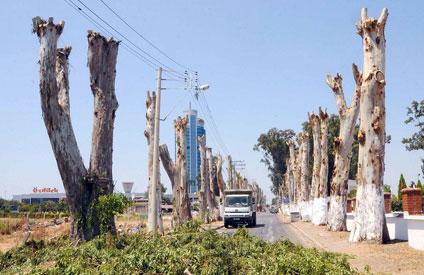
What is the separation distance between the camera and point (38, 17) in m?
16.5

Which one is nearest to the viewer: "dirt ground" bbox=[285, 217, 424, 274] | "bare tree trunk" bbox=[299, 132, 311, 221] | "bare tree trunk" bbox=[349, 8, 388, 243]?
"dirt ground" bbox=[285, 217, 424, 274]

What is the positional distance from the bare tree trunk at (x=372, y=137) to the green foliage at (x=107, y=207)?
913 cm

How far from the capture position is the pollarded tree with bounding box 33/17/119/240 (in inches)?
643

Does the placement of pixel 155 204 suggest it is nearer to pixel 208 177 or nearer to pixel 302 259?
pixel 302 259

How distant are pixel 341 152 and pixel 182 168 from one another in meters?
13.2

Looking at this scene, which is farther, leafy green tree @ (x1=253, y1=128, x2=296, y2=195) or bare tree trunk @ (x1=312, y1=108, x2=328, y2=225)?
leafy green tree @ (x1=253, y1=128, x2=296, y2=195)

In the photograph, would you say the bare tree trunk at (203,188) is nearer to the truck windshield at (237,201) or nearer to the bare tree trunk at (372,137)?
the truck windshield at (237,201)

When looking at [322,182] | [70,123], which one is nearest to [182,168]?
[322,182]

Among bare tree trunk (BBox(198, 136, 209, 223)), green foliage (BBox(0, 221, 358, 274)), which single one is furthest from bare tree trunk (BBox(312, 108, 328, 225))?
green foliage (BBox(0, 221, 358, 274))

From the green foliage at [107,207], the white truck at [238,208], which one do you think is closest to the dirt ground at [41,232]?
the green foliage at [107,207]

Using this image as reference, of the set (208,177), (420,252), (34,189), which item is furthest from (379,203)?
(34,189)

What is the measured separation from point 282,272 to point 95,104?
1163cm

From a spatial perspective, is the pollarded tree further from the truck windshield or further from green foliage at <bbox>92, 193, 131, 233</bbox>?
the truck windshield

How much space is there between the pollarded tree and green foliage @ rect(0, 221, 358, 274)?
16.8 ft
